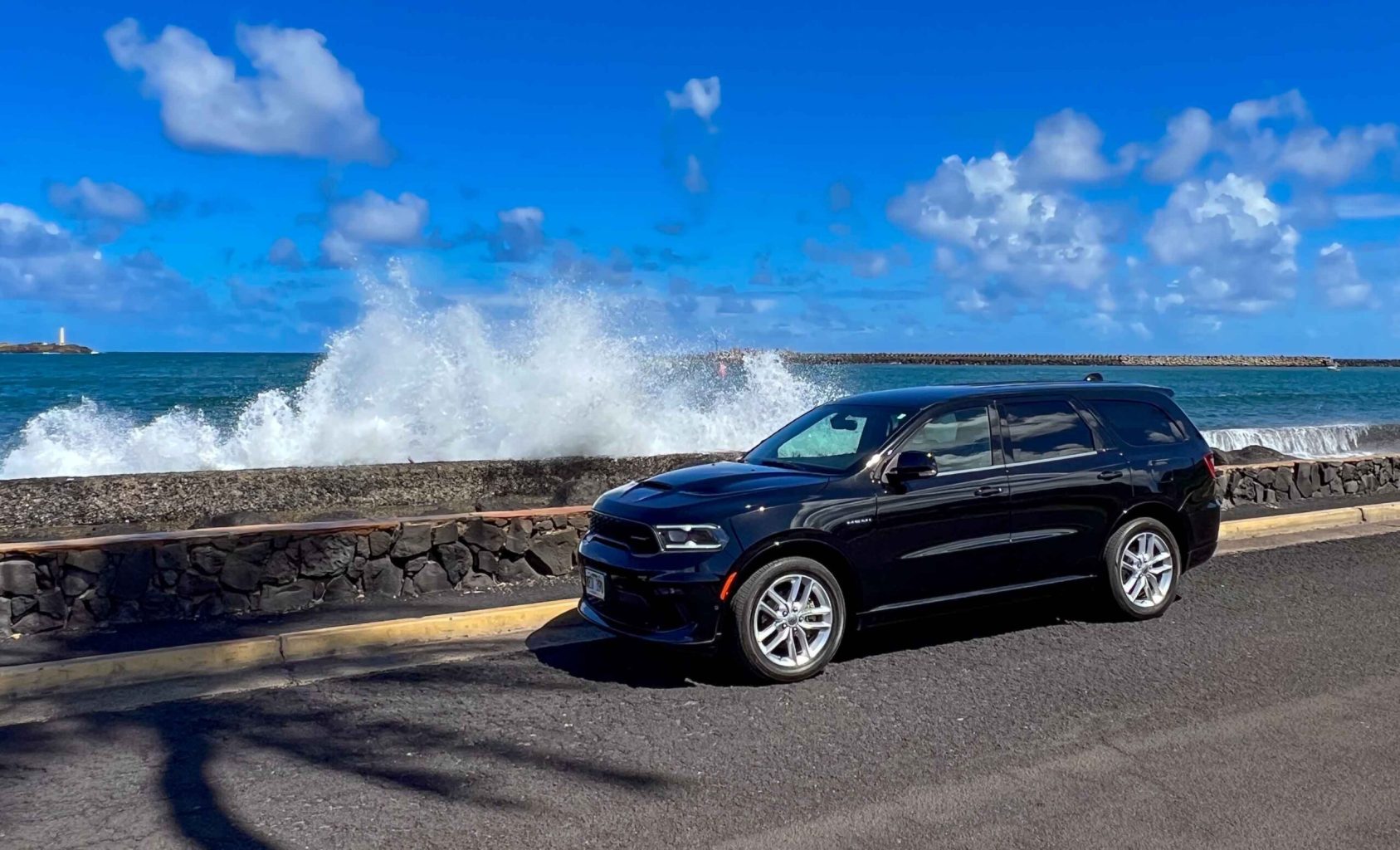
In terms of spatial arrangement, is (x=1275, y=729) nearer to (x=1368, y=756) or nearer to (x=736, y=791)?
(x=1368, y=756)

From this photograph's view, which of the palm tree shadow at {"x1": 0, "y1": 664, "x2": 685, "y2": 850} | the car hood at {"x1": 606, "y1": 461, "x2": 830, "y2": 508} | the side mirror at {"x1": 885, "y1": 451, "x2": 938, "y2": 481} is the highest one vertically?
the side mirror at {"x1": 885, "y1": 451, "x2": 938, "y2": 481}

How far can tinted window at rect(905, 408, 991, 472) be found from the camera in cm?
664

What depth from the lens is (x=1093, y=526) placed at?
704 centimetres

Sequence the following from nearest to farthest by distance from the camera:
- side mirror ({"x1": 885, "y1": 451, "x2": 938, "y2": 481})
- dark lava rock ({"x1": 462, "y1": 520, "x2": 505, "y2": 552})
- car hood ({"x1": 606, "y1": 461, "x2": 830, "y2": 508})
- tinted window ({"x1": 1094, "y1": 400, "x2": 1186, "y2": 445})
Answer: car hood ({"x1": 606, "y1": 461, "x2": 830, "y2": 508})
side mirror ({"x1": 885, "y1": 451, "x2": 938, "y2": 481})
tinted window ({"x1": 1094, "y1": 400, "x2": 1186, "y2": 445})
dark lava rock ({"x1": 462, "y1": 520, "x2": 505, "y2": 552})

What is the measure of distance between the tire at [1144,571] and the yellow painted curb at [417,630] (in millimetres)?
3745

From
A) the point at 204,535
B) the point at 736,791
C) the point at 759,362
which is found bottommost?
the point at 736,791

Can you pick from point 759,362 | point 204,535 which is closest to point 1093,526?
point 204,535

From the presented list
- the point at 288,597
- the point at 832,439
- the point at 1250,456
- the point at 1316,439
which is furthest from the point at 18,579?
the point at 1316,439

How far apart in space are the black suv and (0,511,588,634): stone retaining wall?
2042 millimetres

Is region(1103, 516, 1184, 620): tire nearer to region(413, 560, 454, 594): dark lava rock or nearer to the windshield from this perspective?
the windshield

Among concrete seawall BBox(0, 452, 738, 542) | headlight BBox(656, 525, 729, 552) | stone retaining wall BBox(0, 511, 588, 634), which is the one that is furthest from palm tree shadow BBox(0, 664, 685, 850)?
concrete seawall BBox(0, 452, 738, 542)

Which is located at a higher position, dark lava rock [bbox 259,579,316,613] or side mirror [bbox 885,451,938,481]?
side mirror [bbox 885,451,938,481]

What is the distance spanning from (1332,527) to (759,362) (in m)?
9.81

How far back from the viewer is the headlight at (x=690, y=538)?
5789 mm
